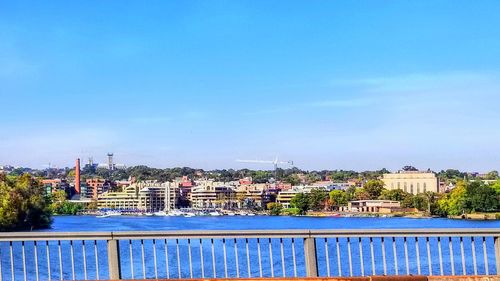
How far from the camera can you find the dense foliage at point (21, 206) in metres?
105

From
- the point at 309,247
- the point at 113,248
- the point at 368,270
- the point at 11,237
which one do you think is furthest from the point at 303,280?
the point at 368,270

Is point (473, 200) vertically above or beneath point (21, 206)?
beneath

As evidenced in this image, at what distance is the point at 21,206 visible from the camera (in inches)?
4316

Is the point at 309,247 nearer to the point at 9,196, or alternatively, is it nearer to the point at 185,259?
the point at 185,259

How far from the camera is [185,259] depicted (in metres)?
51.8

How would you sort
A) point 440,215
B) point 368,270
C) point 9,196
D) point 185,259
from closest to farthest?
point 368,270 < point 185,259 < point 9,196 < point 440,215

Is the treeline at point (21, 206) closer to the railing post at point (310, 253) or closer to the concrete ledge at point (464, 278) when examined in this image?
the railing post at point (310, 253)

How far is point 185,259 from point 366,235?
38359mm

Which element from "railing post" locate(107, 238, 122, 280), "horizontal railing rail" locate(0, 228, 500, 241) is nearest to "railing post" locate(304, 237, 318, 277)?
"horizontal railing rail" locate(0, 228, 500, 241)

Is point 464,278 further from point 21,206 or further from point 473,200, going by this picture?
point 473,200

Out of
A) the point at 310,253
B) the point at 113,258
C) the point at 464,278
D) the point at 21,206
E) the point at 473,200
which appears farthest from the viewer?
the point at 473,200

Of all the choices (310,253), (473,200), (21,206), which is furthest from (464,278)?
(473,200)

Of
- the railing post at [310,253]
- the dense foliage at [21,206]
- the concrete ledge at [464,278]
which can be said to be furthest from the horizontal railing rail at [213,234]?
the dense foliage at [21,206]

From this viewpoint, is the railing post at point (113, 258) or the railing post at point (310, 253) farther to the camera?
the railing post at point (310, 253)
